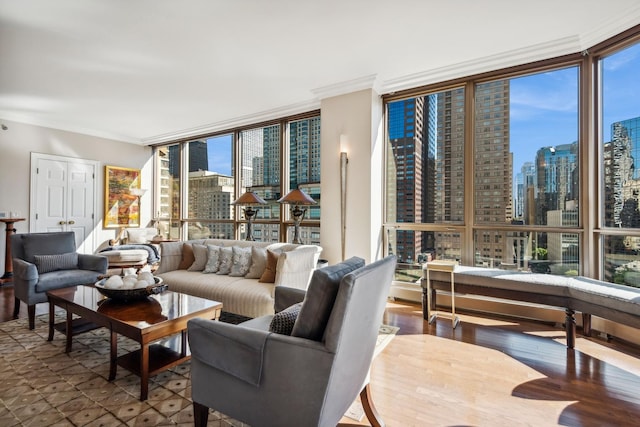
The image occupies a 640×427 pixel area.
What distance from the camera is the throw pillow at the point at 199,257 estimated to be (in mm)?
3734

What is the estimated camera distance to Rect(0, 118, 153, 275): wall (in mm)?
5249

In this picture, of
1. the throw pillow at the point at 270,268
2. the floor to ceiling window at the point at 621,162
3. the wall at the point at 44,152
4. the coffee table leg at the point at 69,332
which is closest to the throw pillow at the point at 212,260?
the throw pillow at the point at 270,268

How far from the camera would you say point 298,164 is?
5105 millimetres

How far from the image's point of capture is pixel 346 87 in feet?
13.5

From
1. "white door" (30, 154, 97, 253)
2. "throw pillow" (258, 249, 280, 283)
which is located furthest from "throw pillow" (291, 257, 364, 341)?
"white door" (30, 154, 97, 253)

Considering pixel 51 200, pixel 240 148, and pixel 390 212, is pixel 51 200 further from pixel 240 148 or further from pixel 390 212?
pixel 390 212

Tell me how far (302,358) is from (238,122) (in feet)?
16.7

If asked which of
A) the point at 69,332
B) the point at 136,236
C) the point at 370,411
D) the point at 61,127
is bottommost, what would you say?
the point at 370,411

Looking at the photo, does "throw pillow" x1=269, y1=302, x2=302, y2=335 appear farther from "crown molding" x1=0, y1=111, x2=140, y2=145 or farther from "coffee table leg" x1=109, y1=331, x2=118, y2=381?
"crown molding" x1=0, y1=111, x2=140, y2=145

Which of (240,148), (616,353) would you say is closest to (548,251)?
(616,353)

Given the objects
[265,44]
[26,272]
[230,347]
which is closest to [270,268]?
[230,347]

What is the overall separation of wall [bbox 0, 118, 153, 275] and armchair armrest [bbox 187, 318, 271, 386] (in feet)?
19.1

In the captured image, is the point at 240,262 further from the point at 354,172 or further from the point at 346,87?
the point at 346,87

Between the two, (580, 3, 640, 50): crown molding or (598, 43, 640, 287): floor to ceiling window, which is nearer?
(580, 3, 640, 50): crown molding
